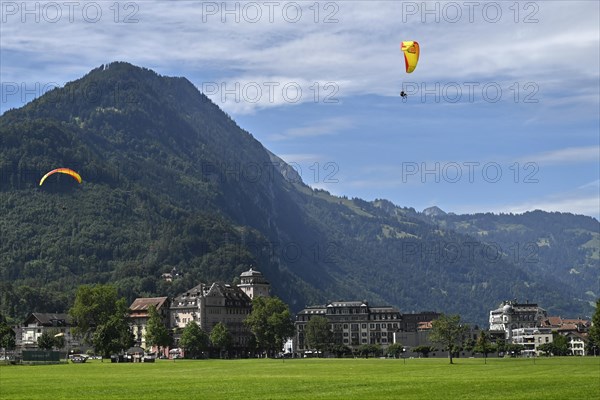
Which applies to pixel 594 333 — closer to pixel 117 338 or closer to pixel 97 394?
pixel 117 338

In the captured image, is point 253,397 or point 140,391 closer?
point 253,397

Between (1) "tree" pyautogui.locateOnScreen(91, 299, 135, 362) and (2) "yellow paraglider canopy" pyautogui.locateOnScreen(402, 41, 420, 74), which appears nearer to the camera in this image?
(2) "yellow paraglider canopy" pyautogui.locateOnScreen(402, 41, 420, 74)

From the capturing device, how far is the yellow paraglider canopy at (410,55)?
297ft

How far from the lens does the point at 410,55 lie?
91438mm

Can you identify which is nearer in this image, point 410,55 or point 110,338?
point 410,55

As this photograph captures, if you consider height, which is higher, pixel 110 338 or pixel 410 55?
pixel 410 55

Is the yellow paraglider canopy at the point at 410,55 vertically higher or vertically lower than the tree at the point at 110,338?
higher

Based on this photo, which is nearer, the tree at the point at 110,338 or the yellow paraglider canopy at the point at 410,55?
the yellow paraglider canopy at the point at 410,55

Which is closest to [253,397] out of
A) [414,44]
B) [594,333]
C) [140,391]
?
[140,391]

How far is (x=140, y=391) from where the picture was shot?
66.8 metres

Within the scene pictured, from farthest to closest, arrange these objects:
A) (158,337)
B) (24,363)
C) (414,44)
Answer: (158,337), (24,363), (414,44)

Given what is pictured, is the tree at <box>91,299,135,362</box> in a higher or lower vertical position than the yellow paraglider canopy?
lower

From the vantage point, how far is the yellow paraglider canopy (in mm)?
90562

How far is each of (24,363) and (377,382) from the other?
275 feet
